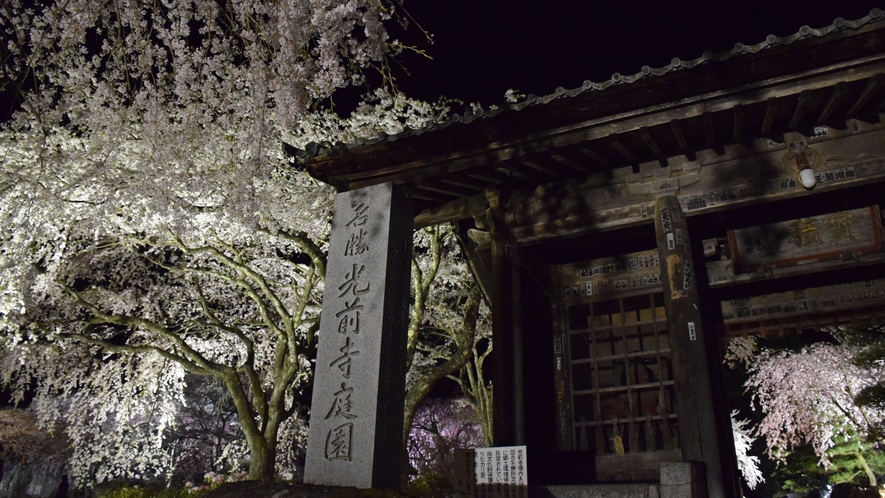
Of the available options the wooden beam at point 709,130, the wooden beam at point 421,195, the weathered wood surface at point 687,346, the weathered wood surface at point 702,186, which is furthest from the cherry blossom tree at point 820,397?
the wooden beam at point 421,195

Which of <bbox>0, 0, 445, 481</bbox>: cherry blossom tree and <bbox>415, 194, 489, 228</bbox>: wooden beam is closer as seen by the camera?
<bbox>415, 194, 489, 228</bbox>: wooden beam

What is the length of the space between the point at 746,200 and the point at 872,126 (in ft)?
4.78

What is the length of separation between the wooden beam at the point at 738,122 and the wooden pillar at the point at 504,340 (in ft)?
9.77

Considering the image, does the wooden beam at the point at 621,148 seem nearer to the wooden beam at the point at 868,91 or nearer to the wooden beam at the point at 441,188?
the wooden beam at the point at 441,188

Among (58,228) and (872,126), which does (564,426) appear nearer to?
(872,126)

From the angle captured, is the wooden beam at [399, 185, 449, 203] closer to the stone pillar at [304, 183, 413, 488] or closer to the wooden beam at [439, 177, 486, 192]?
the stone pillar at [304, 183, 413, 488]

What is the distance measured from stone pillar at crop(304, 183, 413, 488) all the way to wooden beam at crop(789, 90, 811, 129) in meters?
4.56

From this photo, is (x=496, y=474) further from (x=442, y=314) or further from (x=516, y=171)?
(x=442, y=314)

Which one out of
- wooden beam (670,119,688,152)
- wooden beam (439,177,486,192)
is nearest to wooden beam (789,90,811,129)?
wooden beam (670,119,688,152)

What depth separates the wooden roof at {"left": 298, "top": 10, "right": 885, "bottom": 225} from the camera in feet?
17.9

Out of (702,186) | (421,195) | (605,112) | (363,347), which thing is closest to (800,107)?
(702,186)

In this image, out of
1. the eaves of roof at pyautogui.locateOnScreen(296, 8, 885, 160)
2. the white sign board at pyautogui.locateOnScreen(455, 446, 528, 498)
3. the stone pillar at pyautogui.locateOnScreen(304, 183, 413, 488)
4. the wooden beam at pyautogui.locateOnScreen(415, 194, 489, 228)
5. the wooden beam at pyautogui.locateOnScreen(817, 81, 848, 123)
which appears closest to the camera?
the eaves of roof at pyautogui.locateOnScreen(296, 8, 885, 160)

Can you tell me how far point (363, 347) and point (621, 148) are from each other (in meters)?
3.79

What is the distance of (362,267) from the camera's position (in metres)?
7.08
